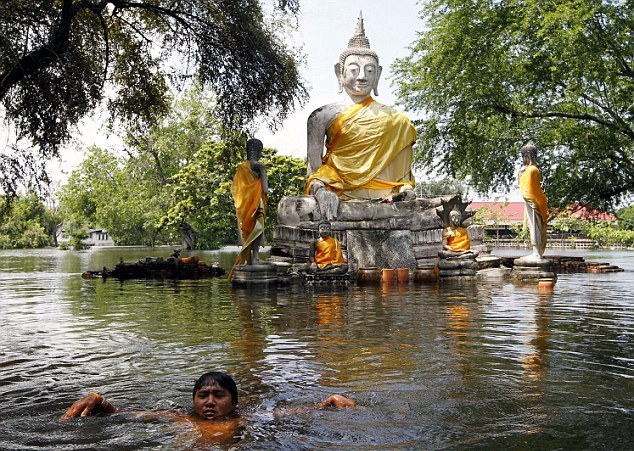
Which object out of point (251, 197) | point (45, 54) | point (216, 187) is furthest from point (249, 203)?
point (216, 187)

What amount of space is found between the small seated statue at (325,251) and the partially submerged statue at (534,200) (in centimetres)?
348

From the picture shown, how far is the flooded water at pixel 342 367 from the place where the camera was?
3.89 metres

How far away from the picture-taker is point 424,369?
544 centimetres

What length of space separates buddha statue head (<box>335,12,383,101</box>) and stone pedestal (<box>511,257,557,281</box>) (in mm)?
5320

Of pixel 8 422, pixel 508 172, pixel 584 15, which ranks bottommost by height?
pixel 8 422

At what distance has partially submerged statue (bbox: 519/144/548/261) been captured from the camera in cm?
1338

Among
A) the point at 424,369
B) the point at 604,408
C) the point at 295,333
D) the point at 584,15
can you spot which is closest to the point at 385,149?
the point at 584,15

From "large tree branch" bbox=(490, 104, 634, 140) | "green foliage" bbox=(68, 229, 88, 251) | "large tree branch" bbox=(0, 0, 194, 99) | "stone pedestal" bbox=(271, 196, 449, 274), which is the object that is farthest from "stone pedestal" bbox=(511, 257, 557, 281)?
"green foliage" bbox=(68, 229, 88, 251)

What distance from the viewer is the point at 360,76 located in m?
16.3

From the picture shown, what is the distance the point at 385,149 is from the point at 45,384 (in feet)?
39.1

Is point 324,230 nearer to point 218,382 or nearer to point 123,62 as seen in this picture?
point 123,62

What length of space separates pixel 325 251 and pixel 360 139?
3897 millimetres

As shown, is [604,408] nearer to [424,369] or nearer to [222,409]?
[424,369]

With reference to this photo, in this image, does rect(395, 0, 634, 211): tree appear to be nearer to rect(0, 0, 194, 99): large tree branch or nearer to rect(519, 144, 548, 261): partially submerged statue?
rect(519, 144, 548, 261): partially submerged statue
